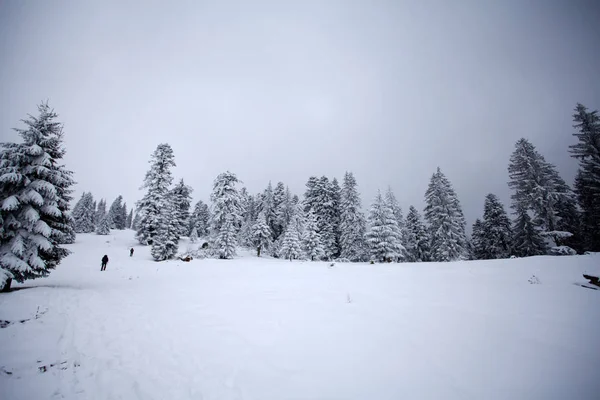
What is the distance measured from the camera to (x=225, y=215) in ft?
98.4

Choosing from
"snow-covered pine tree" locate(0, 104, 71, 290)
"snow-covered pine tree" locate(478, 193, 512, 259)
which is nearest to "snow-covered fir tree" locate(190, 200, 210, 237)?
"snow-covered pine tree" locate(0, 104, 71, 290)

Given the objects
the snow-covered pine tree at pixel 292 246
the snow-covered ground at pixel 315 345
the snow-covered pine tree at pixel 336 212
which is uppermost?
the snow-covered pine tree at pixel 336 212

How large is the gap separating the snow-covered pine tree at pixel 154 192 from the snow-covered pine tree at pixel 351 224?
2607 cm

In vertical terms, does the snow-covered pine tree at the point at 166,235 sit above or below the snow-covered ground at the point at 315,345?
above

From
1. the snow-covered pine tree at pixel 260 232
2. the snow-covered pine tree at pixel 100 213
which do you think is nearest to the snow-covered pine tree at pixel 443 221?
the snow-covered pine tree at pixel 260 232

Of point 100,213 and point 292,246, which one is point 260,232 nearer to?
point 292,246

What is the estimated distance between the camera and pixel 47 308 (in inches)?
320

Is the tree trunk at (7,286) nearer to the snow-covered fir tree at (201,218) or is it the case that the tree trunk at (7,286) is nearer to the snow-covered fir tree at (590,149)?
the snow-covered fir tree at (590,149)

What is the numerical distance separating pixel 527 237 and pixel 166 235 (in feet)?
145

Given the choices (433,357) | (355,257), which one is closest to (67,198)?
(433,357)

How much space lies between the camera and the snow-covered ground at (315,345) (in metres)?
3.62


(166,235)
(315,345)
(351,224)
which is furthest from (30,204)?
(351,224)

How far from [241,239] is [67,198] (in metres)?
35.8

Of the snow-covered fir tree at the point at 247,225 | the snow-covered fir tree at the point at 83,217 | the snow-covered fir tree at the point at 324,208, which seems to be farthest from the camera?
the snow-covered fir tree at the point at 83,217
